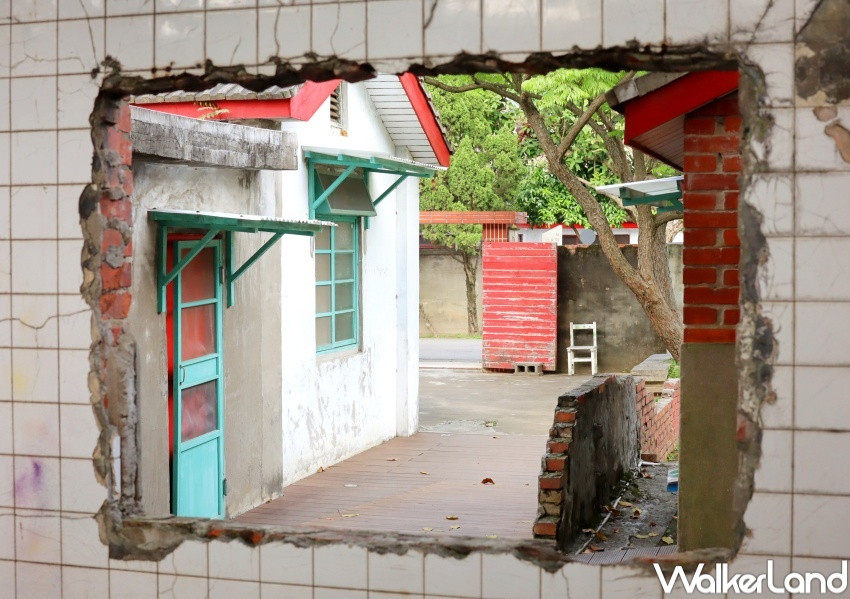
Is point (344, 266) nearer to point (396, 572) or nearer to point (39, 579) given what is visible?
point (39, 579)

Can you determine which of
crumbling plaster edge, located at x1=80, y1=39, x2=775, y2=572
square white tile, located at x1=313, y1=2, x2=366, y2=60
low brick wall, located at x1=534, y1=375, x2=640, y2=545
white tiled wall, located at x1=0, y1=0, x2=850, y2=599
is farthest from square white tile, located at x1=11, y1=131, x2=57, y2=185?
low brick wall, located at x1=534, y1=375, x2=640, y2=545

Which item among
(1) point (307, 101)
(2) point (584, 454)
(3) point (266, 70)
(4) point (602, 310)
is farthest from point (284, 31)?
(4) point (602, 310)

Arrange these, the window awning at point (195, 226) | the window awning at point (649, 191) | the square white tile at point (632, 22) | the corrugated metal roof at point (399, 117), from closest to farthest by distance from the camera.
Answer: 1. the square white tile at point (632, 22)
2. the window awning at point (195, 226)
3. the window awning at point (649, 191)
4. the corrugated metal roof at point (399, 117)

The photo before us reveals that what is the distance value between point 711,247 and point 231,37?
2446 millimetres

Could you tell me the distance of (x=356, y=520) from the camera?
862cm

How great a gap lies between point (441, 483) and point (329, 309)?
91.9 inches

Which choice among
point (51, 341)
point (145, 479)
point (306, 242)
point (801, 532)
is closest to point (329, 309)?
point (306, 242)

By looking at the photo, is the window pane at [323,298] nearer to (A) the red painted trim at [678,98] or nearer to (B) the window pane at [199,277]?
(B) the window pane at [199,277]

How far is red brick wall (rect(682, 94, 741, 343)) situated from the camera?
506 centimetres

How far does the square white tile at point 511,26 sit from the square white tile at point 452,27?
0.11 ft

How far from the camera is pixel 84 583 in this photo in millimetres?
4152

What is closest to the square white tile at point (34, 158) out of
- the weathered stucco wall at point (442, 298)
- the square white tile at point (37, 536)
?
the square white tile at point (37, 536)

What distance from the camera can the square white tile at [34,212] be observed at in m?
4.14

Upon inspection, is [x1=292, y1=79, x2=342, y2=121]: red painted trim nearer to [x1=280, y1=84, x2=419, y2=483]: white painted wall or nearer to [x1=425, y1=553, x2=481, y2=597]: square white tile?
[x1=280, y1=84, x2=419, y2=483]: white painted wall
